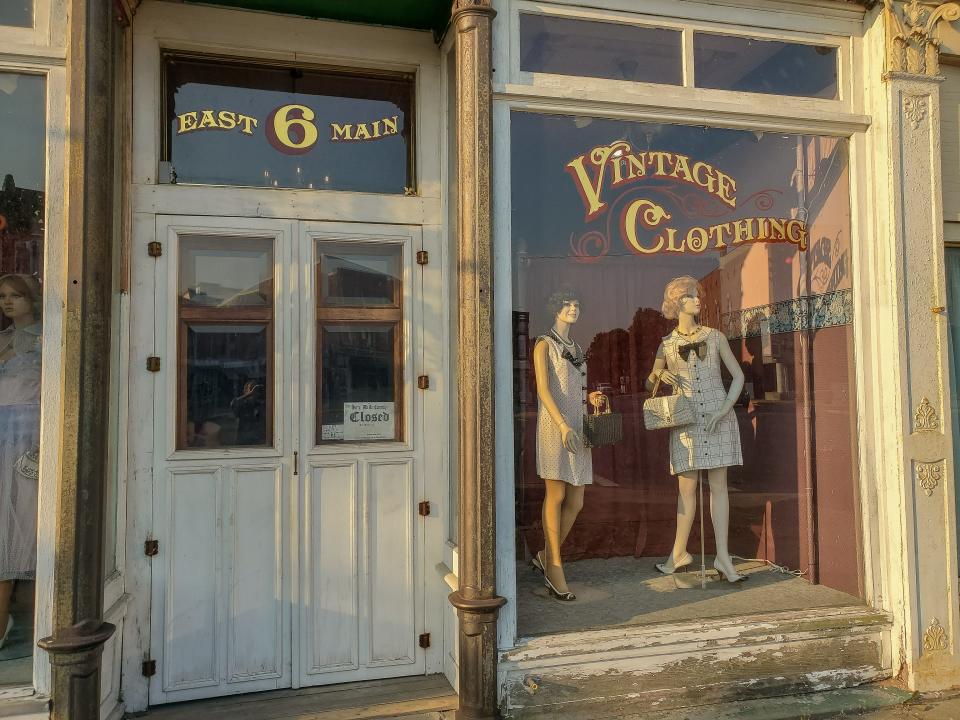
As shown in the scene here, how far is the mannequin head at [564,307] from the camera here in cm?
400

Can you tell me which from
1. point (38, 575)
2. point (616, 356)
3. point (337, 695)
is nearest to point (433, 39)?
point (616, 356)

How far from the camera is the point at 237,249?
3.79 metres

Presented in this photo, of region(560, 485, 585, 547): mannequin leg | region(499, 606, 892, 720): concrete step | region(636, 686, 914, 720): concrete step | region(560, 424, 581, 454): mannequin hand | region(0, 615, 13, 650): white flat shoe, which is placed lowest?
region(636, 686, 914, 720): concrete step

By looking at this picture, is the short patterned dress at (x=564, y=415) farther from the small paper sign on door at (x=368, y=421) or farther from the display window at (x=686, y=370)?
the small paper sign on door at (x=368, y=421)

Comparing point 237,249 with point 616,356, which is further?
point 616,356

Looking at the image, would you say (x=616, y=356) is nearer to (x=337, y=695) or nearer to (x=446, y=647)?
(x=446, y=647)

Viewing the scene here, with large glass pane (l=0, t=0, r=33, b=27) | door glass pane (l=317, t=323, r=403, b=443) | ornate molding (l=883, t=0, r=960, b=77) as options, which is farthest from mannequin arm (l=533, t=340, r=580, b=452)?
large glass pane (l=0, t=0, r=33, b=27)

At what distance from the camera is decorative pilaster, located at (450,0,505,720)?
3.27m

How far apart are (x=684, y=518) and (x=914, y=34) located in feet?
10.4

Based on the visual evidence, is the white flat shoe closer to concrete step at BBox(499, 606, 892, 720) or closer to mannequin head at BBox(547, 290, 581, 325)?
concrete step at BBox(499, 606, 892, 720)

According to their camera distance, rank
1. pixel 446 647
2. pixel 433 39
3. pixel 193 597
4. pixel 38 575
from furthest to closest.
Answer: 1. pixel 433 39
2. pixel 446 647
3. pixel 193 597
4. pixel 38 575

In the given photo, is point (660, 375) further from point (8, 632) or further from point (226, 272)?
point (8, 632)

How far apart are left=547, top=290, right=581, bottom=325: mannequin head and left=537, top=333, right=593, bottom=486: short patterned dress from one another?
135 millimetres

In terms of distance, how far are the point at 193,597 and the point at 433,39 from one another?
3437 millimetres
